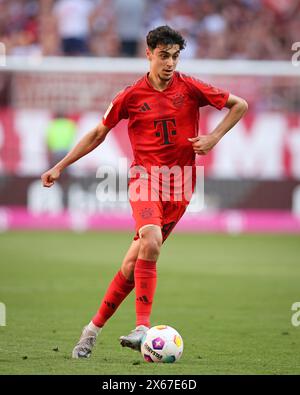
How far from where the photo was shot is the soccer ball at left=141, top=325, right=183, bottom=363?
6418 mm

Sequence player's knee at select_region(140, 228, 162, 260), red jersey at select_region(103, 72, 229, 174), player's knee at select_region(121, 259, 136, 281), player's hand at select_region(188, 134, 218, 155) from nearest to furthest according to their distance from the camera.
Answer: player's knee at select_region(140, 228, 162, 260) → player's hand at select_region(188, 134, 218, 155) → player's knee at select_region(121, 259, 136, 281) → red jersey at select_region(103, 72, 229, 174)

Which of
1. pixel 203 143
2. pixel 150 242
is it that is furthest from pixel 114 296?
pixel 203 143

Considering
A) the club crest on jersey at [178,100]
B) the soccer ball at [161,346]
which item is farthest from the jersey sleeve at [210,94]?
the soccer ball at [161,346]

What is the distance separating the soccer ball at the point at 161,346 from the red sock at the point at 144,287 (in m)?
0.23

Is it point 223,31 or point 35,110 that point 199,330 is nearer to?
point 35,110

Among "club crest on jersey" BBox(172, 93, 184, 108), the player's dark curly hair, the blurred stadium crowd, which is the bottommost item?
"club crest on jersey" BBox(172, 93, 184, 108)

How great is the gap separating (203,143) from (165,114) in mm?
424

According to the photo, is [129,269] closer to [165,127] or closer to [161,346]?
[161,346]

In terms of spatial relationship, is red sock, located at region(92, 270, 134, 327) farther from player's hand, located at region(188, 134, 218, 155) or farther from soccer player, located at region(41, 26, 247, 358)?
player's hand, located at region(188, 134, 218, 155)

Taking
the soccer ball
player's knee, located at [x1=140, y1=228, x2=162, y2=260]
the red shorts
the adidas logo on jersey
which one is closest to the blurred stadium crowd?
the adidas logo on jersey

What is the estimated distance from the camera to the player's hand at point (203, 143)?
22.2 feet

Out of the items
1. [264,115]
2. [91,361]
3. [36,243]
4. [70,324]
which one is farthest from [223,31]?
[91,361]

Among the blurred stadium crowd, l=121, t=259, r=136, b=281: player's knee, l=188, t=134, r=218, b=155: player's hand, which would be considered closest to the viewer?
l=188, t=134, r=218, b=155: player's hand

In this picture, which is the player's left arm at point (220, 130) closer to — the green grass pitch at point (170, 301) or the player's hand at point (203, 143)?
the player's hand at point (203, 143)
